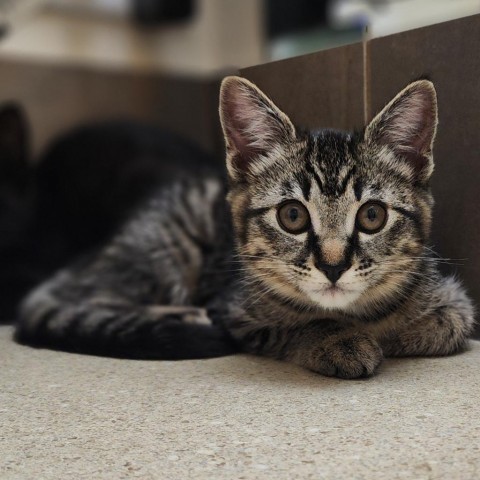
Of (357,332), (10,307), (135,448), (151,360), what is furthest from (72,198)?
(135,448)

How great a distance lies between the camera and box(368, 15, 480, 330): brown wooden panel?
55.9 inches

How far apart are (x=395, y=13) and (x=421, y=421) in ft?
7.96

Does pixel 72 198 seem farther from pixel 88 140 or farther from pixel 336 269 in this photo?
pixel 336 269

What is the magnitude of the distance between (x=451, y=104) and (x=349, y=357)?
0.59m

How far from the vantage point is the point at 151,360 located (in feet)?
4.88

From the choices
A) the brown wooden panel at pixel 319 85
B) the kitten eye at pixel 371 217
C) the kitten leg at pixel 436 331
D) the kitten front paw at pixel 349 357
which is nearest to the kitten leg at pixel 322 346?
the kitten front paw at pixel 349 357

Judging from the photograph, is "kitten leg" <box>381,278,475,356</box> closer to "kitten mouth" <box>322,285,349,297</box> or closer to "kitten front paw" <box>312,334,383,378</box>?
"kitten front paw" <box>312,334,383,378</box>

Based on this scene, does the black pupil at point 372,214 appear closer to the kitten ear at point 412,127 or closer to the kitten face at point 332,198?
the kitten face at point 332,198

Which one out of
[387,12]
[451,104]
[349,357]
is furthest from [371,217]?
[387,12]

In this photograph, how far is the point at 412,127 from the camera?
131cm

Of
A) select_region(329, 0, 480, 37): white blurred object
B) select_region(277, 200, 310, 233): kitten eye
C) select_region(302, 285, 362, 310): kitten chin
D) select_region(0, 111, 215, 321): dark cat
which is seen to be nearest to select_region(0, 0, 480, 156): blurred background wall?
select_region(329, 0, 480, 37): white blurred object

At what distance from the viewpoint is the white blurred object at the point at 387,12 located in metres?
2.89

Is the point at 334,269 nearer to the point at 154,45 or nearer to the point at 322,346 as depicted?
the point at 322,346

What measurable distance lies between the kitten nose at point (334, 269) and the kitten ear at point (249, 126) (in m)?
0.28
